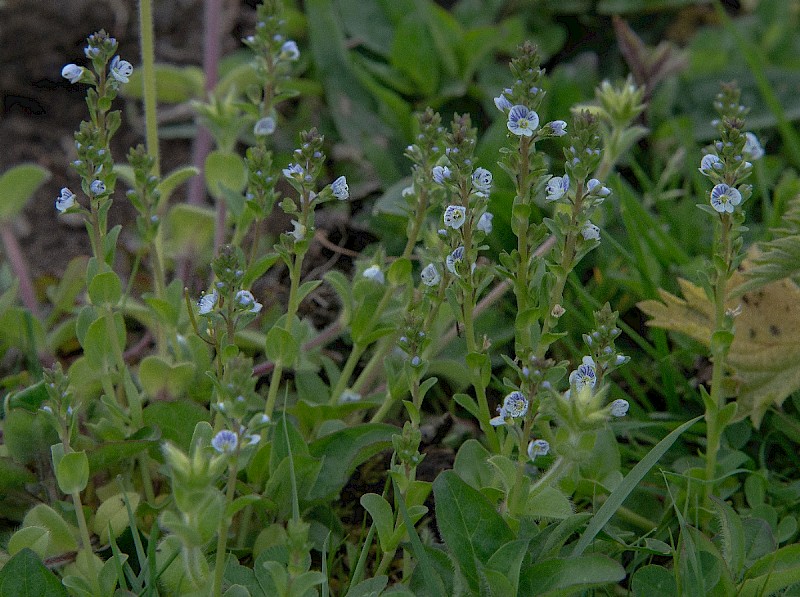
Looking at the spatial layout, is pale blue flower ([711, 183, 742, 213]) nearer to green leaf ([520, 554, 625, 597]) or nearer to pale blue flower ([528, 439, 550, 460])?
pale blue flower ([528, 439, 550, 460])

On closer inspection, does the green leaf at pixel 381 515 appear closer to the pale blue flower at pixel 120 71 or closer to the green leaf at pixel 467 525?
the green leaf at pixel 467 525

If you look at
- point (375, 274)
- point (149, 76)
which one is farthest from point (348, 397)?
point (149, 76)

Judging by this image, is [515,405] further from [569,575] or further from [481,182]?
[481,182]

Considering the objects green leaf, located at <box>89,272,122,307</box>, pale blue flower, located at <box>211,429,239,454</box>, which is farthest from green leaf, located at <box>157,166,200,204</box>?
pale blue flower, located at <box>211,429,239,454</box>

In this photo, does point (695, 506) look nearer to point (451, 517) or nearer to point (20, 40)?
point (451, 517)

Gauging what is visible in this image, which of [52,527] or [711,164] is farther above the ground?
[711,164]
